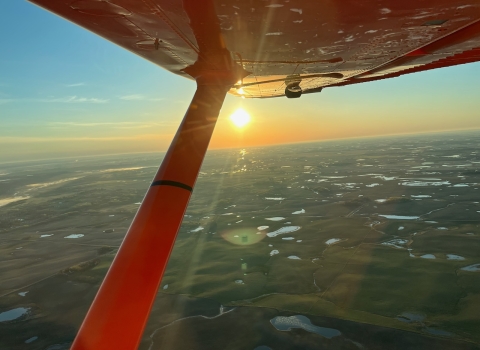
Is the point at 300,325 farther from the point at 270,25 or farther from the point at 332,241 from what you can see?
the point at 270,25

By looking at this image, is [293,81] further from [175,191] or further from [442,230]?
[442,230]

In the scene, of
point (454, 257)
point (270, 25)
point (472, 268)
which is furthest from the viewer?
point (454, 257)

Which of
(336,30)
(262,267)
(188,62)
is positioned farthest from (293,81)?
(262,267)

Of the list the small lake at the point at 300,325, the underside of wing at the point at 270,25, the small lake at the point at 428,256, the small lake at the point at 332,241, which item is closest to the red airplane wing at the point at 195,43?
the underside of wing at the point at 270,25

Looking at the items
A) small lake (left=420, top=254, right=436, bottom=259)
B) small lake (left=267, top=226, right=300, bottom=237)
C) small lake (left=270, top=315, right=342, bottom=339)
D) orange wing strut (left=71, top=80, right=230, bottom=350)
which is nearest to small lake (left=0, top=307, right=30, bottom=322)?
small lake (left=270, top=315, right=342, bottom=339)

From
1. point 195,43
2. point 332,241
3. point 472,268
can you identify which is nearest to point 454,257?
point 472,268
